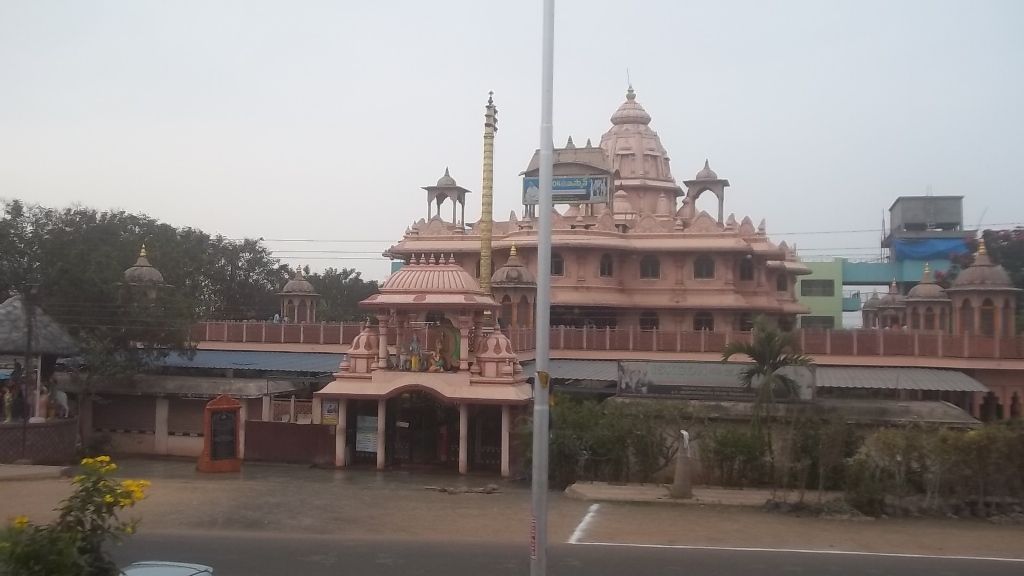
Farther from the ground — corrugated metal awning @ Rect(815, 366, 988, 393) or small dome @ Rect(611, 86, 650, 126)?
small dome @ Rect(611, 86, 650, 126)

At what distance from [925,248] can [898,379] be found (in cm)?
5725

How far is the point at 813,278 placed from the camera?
77875 millimetres

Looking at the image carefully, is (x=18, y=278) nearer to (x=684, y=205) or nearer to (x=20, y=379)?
(x=20, y=379)

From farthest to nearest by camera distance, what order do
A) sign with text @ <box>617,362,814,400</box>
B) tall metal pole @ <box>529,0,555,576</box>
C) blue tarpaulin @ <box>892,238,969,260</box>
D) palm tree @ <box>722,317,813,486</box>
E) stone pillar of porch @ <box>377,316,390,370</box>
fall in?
1. blue tarpaulin @ <box>892,238,969,260</box>
2. stone pillar of porch @ <box>377,316,390,370</box>
3. sign with text @ <box>617,362,814,400</box>
4. palm tree @ <box>722,317,813,486</box>
5. tall metal pole @ <box>529,0,555,576</box>

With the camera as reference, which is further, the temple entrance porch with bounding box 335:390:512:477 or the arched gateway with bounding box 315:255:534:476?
the temple entrance porch with bounding box 335:390:512:477

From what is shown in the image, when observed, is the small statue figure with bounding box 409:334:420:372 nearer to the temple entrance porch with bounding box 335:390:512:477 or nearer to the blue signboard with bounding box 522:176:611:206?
the temple entrance porch with bounding box 335:390:512:477

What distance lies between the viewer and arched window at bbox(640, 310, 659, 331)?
3516 cm

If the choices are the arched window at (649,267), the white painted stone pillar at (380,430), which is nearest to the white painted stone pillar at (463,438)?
the white painted stone pillar at (380,430)

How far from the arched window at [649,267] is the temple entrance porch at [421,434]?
1445 centimetres

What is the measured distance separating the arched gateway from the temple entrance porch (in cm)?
2

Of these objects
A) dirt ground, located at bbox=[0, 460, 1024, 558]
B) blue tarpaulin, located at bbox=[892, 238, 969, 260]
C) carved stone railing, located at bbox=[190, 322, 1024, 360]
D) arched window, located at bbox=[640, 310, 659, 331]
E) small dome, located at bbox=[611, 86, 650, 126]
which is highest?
small dome, located at bbox=[611, 86, 650, 126]

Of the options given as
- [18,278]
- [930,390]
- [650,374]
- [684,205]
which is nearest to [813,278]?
[684,205]

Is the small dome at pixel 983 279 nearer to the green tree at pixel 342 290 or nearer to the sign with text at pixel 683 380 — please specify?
the sign with text at pixel 683 380

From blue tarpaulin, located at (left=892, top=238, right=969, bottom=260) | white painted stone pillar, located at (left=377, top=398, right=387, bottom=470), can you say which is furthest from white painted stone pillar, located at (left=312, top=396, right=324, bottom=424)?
blue tarpaulin, located at (left=892, top=238, right=969, bottom=260)
